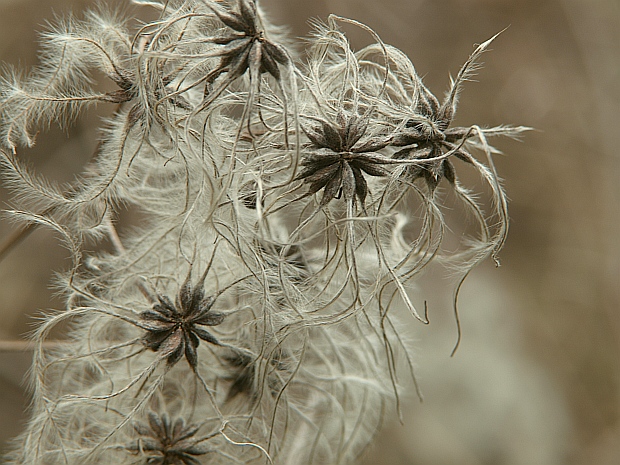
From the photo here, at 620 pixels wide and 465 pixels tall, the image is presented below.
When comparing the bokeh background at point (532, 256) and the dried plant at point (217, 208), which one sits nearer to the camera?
the dried plant at point (217, 208)

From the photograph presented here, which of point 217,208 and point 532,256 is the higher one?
point 217,208

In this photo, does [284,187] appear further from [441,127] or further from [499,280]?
[499,280]

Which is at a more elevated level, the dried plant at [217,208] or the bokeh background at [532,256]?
the dried plant at [217,208]

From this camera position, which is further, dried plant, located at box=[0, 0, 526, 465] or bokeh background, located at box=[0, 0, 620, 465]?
bokeh background, located at box=[0, 0, 620, 465]

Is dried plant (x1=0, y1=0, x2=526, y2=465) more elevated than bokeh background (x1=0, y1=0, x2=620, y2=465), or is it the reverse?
dried plant (x1=0, y1=0, x2=526, y2=465)

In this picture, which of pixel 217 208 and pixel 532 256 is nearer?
pixel 217 208
